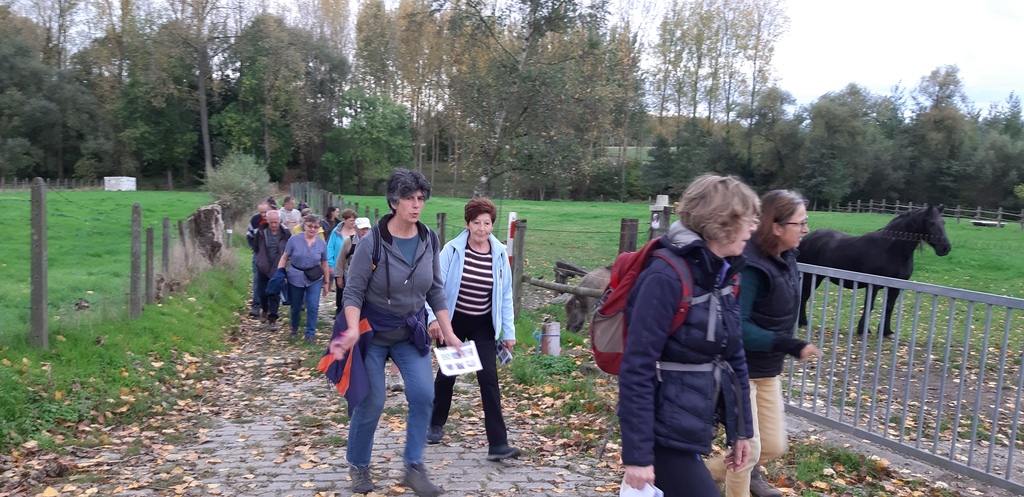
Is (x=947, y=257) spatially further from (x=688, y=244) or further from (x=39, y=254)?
(x=688, y=244)

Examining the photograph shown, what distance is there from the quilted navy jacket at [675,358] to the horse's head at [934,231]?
911 centimetres

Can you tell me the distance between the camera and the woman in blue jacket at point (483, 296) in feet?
17.7

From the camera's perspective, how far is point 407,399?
472 cm

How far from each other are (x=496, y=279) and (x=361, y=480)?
159cm

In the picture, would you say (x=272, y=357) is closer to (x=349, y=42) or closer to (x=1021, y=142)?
(x=1021, y=142)

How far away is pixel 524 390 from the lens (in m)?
7.68

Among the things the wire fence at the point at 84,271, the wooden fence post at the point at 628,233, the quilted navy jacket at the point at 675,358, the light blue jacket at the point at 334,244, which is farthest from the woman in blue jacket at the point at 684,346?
the light blue jacket at the point at 334,244

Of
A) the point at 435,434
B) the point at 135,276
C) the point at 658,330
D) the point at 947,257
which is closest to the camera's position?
the point at 658,330

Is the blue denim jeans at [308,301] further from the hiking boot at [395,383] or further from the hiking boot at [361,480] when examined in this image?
the hiking boot at [361,480]

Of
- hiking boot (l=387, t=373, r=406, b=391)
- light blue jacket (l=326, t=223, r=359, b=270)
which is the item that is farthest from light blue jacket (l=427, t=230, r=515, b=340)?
light blue jacket (l=326, t=223, r=359, b=270)

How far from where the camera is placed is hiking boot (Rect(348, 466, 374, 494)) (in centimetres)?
477

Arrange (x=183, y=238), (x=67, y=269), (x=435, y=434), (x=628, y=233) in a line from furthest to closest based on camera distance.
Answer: (x=67, y=269), (x=183, y=238), (x=628, y=233), (x=435, y=434)

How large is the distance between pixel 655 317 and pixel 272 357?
25.8 feet

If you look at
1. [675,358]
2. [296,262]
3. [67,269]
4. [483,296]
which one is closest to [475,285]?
[483,296]
